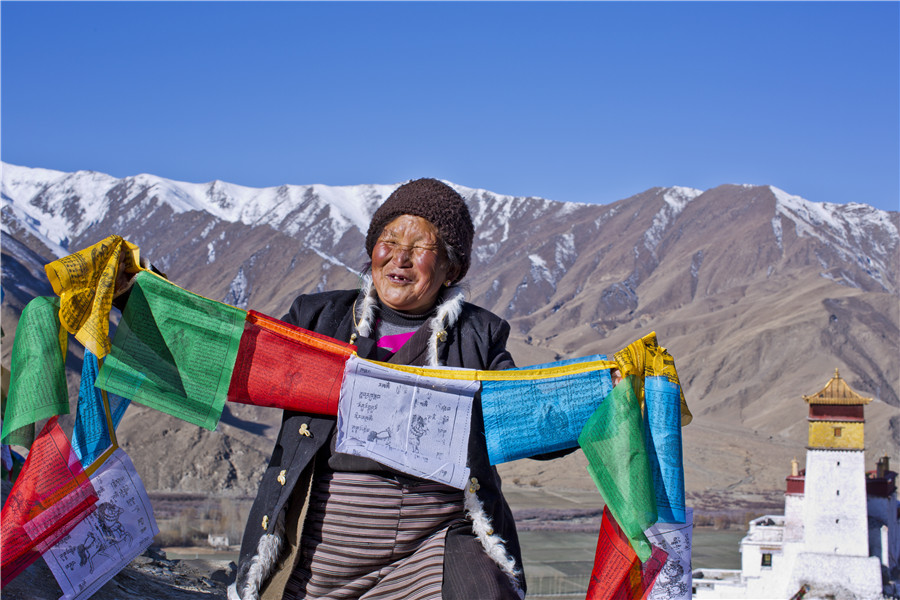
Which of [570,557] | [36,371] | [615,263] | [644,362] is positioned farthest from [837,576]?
[615,263]

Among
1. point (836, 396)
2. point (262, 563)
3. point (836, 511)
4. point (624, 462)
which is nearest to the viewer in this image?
point (262, 563)

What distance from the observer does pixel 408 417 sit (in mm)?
2982

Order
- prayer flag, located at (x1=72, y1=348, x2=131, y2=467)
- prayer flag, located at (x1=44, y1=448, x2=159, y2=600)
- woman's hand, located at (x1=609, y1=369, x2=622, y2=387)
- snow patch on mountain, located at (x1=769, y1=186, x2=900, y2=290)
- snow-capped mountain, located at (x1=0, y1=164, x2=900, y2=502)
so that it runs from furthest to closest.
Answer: snow patch on mountain, located at (x1=769, y1=186, x2=900, y2=290)
snow-capped mountain, located at (x1=0, y1=164, x2=900, y2=502)
woman's hand, located at (x1=609, y1=369, x2=622, y2=387)
prayer flag, located at (x1=72, y1=348, x2=131, y2=467)
prayer flag, located at (x1=44, y1=448, x2=159, y2=600)

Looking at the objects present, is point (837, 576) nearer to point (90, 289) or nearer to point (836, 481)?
point (836, 481)

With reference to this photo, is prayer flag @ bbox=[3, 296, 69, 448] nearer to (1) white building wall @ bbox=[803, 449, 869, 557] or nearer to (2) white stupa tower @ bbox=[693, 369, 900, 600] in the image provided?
(2) white stupa tower @ bbox=[693, 369, 900, 600]

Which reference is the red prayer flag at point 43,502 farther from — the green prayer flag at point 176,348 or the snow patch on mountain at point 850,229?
the snow patch on mountain at point 850,229

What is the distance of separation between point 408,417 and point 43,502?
116cm

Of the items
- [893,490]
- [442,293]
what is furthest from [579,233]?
[442,293]

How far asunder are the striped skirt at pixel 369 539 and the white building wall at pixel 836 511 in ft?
52.5

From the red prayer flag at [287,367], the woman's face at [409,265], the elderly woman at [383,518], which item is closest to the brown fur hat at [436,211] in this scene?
the woman's face at [409,265]

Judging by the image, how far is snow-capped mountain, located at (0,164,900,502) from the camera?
195 ft

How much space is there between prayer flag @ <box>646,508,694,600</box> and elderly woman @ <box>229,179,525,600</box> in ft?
1.59

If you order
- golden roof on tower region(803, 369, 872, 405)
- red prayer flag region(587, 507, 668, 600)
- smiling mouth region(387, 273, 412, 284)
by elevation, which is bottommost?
red prayer flag region(587, 507, 668, 600)

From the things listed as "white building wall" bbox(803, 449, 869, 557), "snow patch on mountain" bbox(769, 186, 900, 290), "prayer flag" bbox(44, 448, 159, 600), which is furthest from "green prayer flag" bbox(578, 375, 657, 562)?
"snow patch on mountain" bbox(769, 186, 900, 290)
